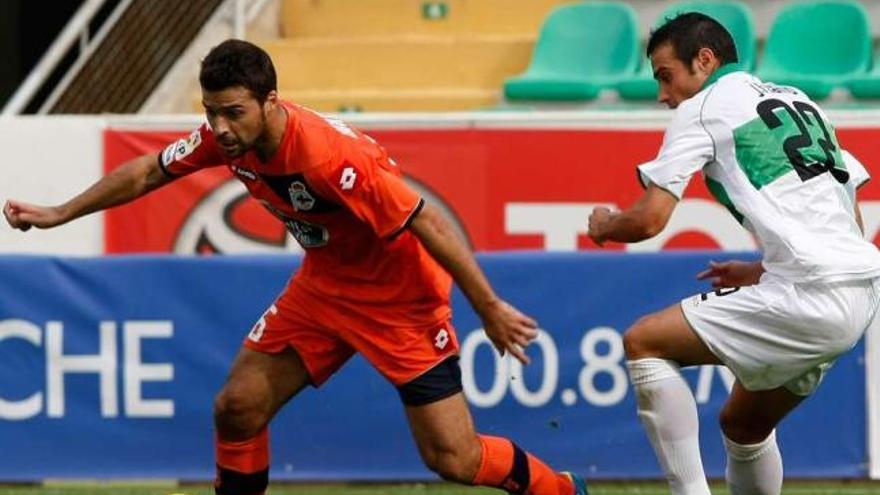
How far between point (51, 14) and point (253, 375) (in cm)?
1034

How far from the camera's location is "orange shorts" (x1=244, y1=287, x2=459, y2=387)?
7.04 meters

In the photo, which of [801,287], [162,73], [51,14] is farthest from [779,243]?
[51,14]

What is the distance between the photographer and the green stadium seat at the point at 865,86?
42.2ft

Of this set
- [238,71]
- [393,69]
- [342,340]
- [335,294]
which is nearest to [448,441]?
[342,340]

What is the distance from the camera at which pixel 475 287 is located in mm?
6496

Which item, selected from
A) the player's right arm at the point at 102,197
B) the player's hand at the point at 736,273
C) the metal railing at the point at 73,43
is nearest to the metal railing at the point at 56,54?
the metal railing at the point at 73,43

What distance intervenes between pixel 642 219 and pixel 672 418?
72 cm

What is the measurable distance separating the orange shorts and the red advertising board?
370 cm

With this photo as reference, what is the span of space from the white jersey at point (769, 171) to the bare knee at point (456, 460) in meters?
1.20

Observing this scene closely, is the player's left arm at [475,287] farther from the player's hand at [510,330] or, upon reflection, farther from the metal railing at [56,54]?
the metal railing at [56,54]

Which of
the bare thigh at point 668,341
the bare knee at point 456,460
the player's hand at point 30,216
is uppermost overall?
the player's hand at point 30,216

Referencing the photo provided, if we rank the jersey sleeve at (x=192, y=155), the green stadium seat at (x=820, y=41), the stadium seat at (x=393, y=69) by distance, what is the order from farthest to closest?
1. the stadium seat at (x=393, y=69)
2. the green stadium seat at (x=820, y=41)
3. the jersey sleeve at (x=192, y=155)

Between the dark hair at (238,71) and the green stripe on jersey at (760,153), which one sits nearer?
the green stripe on jersey at (760,153)

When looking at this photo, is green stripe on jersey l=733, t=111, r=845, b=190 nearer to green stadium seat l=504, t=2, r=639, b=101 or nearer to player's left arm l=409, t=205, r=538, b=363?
player's left arm l=409, t=205, r=538, b=363
